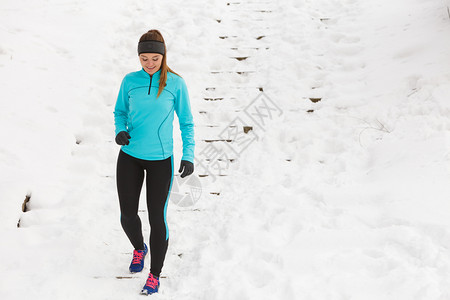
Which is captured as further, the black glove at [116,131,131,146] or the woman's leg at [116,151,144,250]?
the woman's leg at [116,151,144,250]

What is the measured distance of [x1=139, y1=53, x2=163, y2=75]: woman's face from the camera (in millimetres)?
2422

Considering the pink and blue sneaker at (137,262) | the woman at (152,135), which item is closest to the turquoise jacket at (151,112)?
the woman at (152,135)

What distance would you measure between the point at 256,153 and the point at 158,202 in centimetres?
167

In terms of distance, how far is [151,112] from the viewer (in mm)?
2512

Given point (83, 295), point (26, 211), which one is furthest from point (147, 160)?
point (26, 211)

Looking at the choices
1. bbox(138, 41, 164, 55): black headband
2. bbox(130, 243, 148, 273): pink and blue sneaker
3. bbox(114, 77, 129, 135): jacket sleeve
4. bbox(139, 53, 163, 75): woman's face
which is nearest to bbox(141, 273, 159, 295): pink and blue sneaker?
bbox(130, 243, 148, 273): pink and blue sneaker

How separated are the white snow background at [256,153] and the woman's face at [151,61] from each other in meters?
1.40

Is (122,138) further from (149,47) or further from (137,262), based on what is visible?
(137,262)

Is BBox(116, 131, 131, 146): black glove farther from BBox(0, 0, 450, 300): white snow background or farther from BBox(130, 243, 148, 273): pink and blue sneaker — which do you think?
BBox(0, 0, 450, 300): white snow background

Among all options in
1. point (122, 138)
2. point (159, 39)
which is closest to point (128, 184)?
point (122, 138)

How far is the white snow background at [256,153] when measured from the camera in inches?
105

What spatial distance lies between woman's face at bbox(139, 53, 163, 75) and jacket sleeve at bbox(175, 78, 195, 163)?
0.63 ft

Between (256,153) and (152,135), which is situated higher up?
(152,135)

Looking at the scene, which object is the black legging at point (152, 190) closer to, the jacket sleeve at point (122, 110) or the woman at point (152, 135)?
the woman at point (152, 135)
